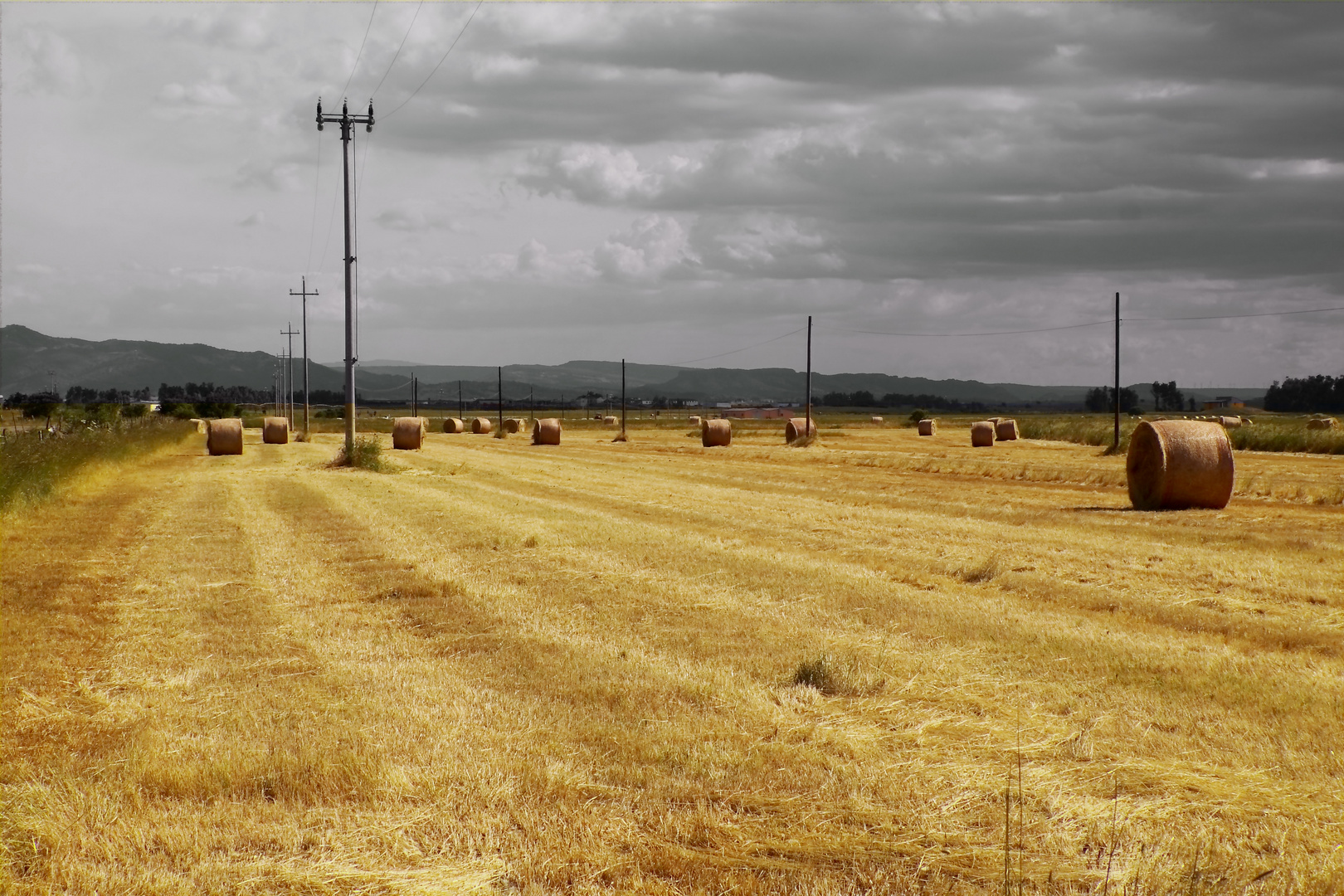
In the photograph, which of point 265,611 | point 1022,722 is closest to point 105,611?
point 265,611

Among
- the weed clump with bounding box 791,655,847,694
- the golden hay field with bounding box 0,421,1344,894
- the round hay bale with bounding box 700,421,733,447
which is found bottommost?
the golden hay field with bounding box 0,421,1344,894

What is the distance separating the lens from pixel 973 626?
11047 millimetres

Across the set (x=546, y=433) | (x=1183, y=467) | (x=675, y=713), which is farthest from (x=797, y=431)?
(x=675, y=713)

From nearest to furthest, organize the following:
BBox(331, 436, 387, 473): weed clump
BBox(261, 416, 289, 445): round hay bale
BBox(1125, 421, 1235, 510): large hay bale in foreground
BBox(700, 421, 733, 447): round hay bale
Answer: BBox(1125, 421, 1235, 510): large hay bale in foreground, BBox(331, 436, 387, 473): weed clump, BBox(700, 421, 733, 447): round hay bale, BBox(261, 416, 289, 445): round hay bale

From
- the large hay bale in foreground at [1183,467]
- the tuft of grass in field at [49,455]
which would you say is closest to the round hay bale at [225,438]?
the tuft of grass in field at [49,455]

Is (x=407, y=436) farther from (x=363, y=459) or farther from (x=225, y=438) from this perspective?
(x=363, y=459)

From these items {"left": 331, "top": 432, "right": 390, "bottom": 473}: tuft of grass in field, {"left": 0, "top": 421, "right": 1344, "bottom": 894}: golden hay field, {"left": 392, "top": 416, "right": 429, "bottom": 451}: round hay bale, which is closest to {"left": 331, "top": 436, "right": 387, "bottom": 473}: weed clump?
{"left": 331, "top": 432, "right": 390, "bottom": 473}: tuft of grass in field

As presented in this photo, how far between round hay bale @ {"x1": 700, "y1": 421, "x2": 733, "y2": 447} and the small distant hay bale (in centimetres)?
893

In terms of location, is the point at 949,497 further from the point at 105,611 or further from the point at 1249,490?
the point at 105,611

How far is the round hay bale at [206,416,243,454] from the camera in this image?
161 feet

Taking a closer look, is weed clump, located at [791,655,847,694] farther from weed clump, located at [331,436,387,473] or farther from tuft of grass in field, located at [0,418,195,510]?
weed clump, located at [331,436,387,473]

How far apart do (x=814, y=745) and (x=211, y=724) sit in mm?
3898

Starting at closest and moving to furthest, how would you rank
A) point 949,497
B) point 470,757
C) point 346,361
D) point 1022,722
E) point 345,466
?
point 470,757 → point 1022,722 → point 949,497 → point 345,466 → point 346,361

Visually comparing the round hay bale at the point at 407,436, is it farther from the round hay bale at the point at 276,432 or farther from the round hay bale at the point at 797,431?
the round hay bale at the point at 797,431
